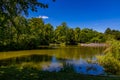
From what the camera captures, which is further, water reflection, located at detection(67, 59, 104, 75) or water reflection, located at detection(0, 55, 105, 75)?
water reflection, located at detection(0, 55, 105, 75)

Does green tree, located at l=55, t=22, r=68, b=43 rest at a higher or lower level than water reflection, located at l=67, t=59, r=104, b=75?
higher

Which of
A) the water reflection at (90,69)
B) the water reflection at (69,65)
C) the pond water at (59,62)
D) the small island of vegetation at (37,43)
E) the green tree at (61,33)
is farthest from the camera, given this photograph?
the green tree at (61,33)

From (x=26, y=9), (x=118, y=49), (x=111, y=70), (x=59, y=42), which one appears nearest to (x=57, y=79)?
(x=26, y=9)

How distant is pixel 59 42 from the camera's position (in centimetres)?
8569

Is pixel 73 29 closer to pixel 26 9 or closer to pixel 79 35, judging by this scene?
pixel 79 35

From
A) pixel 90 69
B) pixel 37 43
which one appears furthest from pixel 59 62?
pixel 37 43

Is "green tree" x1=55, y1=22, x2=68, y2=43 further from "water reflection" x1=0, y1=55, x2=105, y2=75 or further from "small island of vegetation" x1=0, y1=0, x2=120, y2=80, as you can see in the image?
"water reflection" x1=0, y1=55, x2=105, y2=75

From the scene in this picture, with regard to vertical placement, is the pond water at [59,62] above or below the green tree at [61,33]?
below

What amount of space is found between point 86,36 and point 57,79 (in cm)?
8568

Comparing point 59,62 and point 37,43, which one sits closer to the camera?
point 59,62

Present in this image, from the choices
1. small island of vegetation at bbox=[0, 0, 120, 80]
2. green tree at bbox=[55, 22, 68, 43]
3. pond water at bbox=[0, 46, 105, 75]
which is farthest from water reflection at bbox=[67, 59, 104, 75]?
green tree at bbox=[55, 22, 68, 43]

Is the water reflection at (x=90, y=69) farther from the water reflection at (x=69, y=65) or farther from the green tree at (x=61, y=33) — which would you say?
the green tree at (x=61, y=33)

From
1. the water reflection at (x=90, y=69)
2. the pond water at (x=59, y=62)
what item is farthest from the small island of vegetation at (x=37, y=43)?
the water reflection at (x=90, y=69)

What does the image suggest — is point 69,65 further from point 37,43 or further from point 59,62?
point 37,43
